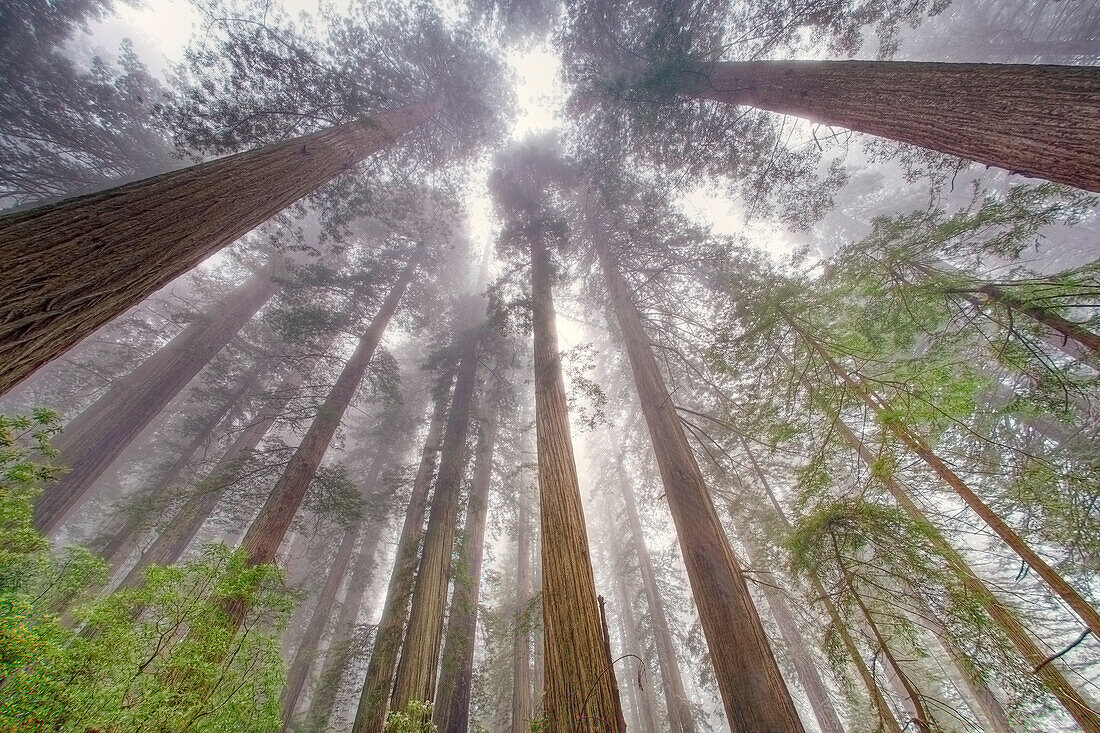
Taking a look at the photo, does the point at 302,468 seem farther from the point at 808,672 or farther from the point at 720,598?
the point at 808,672

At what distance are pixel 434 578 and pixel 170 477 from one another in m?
13.4

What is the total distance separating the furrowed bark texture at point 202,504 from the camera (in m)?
7.08

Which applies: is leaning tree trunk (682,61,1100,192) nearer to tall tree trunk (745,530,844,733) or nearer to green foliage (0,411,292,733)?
green foliage (0,411,292,733)

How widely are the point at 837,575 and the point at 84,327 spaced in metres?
6.00

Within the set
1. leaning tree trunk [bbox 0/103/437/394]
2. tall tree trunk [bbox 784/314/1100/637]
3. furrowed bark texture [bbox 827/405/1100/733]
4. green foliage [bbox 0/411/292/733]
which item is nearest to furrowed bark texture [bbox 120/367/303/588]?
green foliage [bbox 0/411/292/733]

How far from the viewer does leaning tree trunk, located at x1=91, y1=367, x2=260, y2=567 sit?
10391 mm

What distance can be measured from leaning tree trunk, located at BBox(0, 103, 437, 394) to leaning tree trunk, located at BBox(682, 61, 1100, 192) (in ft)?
20.7

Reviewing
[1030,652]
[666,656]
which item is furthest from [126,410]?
[666,656]

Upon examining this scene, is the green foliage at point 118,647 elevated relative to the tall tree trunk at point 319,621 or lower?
lower

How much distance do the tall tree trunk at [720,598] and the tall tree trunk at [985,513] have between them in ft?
6.02

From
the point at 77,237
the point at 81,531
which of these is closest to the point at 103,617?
the point at 77,237

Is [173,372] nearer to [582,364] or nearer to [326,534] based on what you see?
[326,534]

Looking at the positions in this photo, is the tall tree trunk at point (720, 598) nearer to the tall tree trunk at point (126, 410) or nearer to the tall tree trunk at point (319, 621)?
the tall tree trunk at point (319, 621)

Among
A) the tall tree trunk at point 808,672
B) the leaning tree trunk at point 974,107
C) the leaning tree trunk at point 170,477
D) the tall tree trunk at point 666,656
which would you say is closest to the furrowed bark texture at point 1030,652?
the leaning tree trunk at point 974,107
